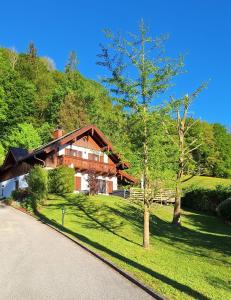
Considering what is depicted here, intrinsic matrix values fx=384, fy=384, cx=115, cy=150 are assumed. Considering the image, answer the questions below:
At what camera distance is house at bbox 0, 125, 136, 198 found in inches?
1667

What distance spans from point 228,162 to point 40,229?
7642 centimetres

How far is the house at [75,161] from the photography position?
139 feet

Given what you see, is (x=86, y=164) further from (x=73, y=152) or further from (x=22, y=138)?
(x=22, y=138)

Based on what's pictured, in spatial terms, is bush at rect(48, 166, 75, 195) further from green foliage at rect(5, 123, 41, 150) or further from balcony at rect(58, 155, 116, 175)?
green foliage at rect(5, 123, 41, 150)

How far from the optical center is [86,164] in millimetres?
43781

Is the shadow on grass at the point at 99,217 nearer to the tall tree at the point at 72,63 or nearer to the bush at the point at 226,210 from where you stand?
the bush at the point at 226,210

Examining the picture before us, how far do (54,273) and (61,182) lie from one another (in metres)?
24.6

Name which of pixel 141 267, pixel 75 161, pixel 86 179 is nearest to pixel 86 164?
pixel 75 161

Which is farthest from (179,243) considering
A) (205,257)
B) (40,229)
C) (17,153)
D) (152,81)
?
(17,153)

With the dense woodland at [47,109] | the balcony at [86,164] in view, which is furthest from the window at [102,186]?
the dense woodland at [47,109]

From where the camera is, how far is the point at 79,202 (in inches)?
1287

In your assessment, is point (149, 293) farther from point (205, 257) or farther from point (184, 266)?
point (205, 257)

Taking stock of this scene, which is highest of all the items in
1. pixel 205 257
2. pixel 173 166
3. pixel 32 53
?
pixel 32 53

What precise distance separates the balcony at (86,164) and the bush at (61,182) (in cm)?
383
